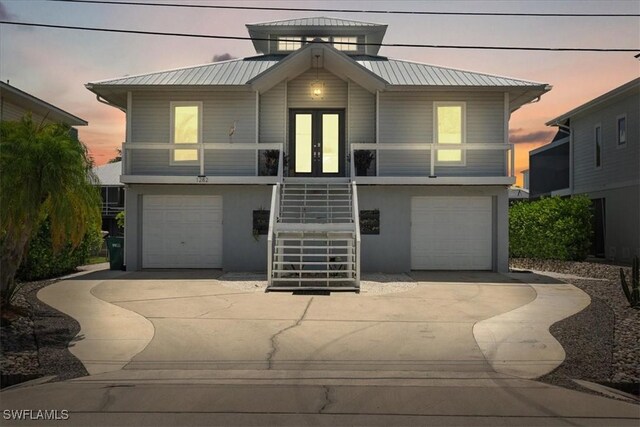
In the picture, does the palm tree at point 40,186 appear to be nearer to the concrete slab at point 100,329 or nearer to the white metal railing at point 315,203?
the concrete slab at point 100,329

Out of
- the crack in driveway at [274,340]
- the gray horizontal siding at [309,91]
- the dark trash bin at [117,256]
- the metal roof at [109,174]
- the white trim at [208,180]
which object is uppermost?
the gray horizontal siding at [309,91]

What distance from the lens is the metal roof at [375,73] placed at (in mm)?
16875

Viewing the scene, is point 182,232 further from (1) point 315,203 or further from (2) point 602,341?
(2) point 602,341

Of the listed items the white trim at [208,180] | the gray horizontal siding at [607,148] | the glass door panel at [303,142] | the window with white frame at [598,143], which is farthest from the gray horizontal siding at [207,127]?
the window with white frame at [598,143]

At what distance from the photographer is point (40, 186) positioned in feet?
29.3

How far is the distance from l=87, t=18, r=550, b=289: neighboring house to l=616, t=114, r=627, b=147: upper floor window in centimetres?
537

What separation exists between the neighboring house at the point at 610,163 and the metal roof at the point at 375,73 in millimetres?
5823

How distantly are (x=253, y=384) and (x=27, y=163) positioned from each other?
5538 mm

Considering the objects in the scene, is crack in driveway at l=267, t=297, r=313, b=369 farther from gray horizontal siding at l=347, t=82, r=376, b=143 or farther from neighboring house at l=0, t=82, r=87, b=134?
neighboring house at l=0, t=82, r=87, b=134

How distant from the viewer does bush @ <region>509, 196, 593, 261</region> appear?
61.1 feet

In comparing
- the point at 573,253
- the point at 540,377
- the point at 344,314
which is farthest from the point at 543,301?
the point at 573,253

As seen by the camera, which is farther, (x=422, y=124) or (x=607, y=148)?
(x=607, y=148)

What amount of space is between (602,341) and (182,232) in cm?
1246

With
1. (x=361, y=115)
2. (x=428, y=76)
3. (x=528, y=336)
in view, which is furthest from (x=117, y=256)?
(x=528, y=336)
